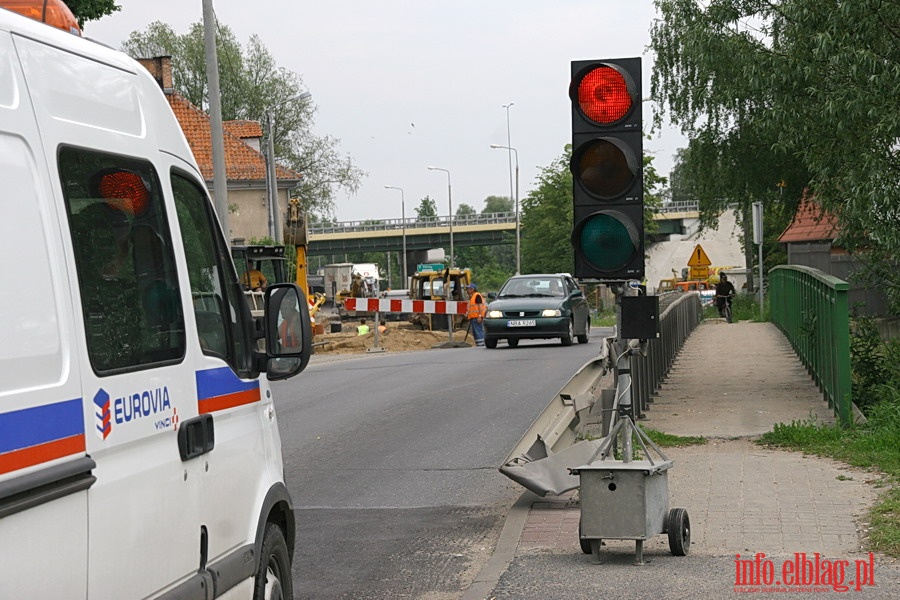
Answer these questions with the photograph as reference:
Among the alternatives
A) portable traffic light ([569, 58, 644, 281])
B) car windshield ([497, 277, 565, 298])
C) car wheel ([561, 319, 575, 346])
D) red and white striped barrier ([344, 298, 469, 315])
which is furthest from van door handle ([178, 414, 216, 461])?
red and white striped barrier ([344, 298, 469, 315])

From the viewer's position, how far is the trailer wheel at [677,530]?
7.37m

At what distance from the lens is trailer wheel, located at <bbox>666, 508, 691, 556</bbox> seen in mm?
7371

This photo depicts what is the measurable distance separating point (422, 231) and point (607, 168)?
9976 centimetres

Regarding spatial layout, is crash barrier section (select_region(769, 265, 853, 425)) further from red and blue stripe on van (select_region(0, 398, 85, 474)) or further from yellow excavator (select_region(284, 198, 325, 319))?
yellow excavator (select_region(284, 198, 325, 319))

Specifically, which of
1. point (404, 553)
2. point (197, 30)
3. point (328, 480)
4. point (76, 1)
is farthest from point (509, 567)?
point (197, 30)

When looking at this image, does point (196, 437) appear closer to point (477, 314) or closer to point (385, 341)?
point (477, 314)

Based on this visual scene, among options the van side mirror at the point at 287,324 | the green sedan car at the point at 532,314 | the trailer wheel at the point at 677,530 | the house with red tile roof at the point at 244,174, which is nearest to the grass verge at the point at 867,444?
the trailer wheel at the point at 677,530

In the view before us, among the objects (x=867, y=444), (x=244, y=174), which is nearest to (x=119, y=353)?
(x=867, y=444)

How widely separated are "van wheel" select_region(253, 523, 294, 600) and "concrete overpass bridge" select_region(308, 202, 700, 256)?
98.4m

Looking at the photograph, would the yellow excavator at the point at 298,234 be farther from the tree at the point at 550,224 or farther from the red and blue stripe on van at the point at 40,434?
the tree at the point at 550,224

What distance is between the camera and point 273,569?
5457 mm

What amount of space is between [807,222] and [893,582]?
36907 mm

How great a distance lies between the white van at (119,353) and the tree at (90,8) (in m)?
20.8

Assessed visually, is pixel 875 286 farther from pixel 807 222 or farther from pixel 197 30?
pixel 197 30
